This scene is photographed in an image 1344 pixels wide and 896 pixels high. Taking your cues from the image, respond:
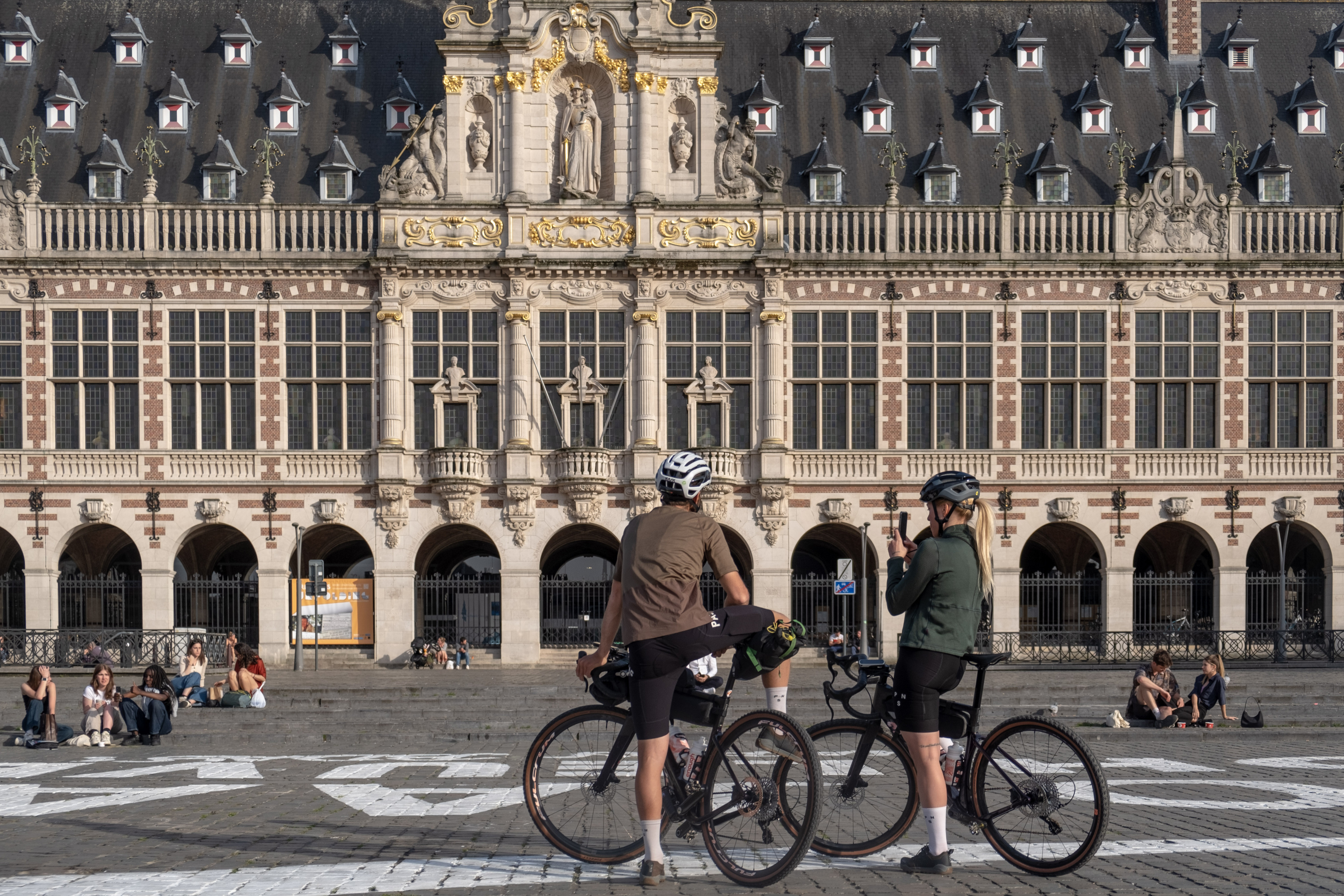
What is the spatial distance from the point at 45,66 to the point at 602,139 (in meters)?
15.0

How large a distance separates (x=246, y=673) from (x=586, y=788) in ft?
52.1

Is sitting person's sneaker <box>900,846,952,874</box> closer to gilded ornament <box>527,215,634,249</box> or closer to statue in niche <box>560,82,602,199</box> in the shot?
gilded ornament <box>527,215,634,249</box>

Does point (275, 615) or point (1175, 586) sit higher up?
point (1175, 586)

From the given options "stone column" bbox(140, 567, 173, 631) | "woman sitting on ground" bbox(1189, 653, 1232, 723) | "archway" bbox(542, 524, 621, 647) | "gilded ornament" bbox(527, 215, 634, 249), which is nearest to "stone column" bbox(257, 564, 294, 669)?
"stone column" bbox(140, 567, 173, 631)

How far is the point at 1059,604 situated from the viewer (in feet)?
129

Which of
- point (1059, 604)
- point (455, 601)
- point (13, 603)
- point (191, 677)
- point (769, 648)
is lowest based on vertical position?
point (1059, 604)

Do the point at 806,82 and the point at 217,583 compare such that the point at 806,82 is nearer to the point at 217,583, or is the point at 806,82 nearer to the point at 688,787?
the point at 217,583

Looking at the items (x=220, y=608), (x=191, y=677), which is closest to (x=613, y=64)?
(x=220, y=608)

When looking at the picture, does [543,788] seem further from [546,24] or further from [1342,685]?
[546,24]

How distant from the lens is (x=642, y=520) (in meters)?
8.89

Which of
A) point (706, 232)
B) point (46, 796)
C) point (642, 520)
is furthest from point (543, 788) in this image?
point (706, 232)

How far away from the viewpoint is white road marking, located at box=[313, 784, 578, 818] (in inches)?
484

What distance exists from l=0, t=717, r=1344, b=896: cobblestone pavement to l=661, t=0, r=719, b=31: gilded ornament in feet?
80.5

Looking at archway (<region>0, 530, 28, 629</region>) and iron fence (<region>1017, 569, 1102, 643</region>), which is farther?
iron fence (<region>1017, 569, 1102, 643</region>)
